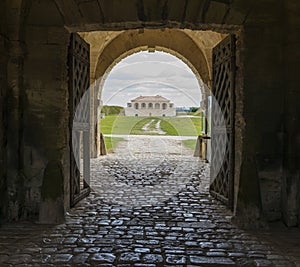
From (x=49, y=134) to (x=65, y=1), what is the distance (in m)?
1.88

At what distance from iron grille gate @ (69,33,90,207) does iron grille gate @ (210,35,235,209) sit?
247 centimetres

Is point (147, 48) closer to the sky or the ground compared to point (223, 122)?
closer to the sky

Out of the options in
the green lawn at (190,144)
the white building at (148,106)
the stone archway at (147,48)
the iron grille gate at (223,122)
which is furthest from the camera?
the white building at (148,106)

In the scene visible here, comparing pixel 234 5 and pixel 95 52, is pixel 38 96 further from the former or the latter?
pixel 95 52

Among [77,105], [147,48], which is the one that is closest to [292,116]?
[77,105]

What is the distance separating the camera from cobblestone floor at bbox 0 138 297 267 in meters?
3.16

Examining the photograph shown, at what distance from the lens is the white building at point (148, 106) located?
128 feet

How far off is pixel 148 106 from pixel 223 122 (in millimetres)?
36849

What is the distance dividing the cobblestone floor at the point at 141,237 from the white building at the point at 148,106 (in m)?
33.0

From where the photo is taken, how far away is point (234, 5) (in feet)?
14.3

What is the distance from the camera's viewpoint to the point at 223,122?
5.59 meters

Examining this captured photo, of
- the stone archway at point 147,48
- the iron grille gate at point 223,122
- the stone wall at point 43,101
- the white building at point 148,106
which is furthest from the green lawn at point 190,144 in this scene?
the white building at point 148,106

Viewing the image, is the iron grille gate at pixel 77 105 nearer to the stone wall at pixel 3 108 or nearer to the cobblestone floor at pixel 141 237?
the cobblestone floor at pixel 141 237

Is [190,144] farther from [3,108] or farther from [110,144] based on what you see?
[3,108]
